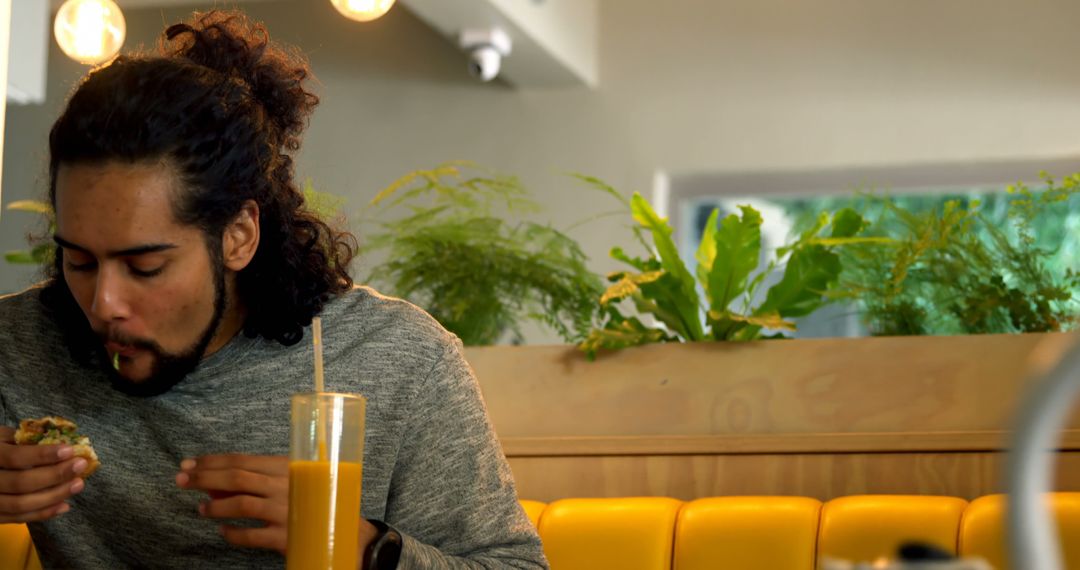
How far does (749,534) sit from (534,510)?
325mm

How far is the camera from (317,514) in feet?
3.27

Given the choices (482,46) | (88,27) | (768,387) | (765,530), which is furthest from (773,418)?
(482,46)

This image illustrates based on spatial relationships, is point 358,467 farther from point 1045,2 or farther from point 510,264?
point 1045,2

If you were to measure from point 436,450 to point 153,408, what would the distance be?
1.06 ft

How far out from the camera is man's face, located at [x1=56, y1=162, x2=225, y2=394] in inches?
53.1

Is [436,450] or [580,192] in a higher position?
[580,192]

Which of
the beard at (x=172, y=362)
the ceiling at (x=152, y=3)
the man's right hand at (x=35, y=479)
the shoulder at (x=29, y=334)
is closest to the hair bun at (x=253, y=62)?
the beard at (x=172, y=362)

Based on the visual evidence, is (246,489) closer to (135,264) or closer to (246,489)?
(246,489)

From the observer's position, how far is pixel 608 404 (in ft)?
6.46

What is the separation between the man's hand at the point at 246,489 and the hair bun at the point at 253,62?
1.98 feet

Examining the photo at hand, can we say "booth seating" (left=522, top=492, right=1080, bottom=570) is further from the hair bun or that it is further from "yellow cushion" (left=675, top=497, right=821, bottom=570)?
the hair bun

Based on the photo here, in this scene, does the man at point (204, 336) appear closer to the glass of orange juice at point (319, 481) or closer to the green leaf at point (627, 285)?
the glass of orange juice at point (319, 481)

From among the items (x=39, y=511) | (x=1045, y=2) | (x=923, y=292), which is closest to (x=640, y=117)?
(x=1045, y=2)

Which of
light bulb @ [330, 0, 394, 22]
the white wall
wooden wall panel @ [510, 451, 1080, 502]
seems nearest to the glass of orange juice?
wooden wall panel @ [510, 451, 1080, 502]
